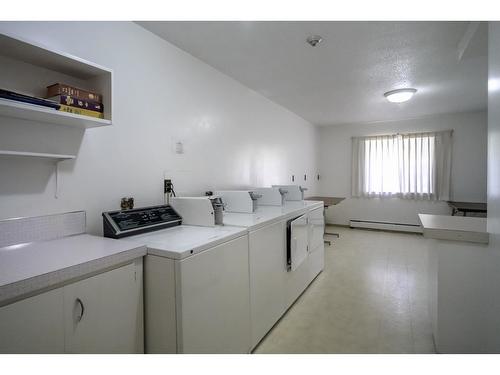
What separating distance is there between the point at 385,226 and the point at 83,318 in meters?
5.83

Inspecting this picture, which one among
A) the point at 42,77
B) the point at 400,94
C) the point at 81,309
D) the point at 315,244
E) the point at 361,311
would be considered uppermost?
the point at 400,94

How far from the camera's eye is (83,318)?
1.08m

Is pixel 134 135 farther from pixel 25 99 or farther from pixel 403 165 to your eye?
pixel 403 165

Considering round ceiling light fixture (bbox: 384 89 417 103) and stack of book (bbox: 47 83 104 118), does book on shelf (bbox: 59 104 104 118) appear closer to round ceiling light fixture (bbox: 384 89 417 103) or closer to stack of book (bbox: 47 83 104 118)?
stack of book (bbox: 47 83 104 118)

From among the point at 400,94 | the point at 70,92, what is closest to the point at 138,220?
the point at 70,92

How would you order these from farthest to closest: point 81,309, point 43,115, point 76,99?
point 76,99 < point 43,115 < point 81,309

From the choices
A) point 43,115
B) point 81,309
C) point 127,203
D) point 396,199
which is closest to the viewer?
point 81,309

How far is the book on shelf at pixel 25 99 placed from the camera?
110 centimetres

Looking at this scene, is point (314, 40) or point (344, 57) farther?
point (344, 57)

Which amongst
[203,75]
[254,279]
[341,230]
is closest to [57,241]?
[254,279]

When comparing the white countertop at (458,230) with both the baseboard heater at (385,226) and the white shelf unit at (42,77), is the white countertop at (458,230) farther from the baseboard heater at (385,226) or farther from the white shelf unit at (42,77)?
the baseboard heater at (385,226)

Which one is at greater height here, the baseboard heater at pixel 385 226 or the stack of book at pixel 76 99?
the stack of book at pixel 76 99

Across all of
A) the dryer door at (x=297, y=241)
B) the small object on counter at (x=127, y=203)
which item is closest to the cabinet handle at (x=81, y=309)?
the small object on counter at (x=127, y=203)

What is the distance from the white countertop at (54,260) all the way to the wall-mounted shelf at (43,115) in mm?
658
